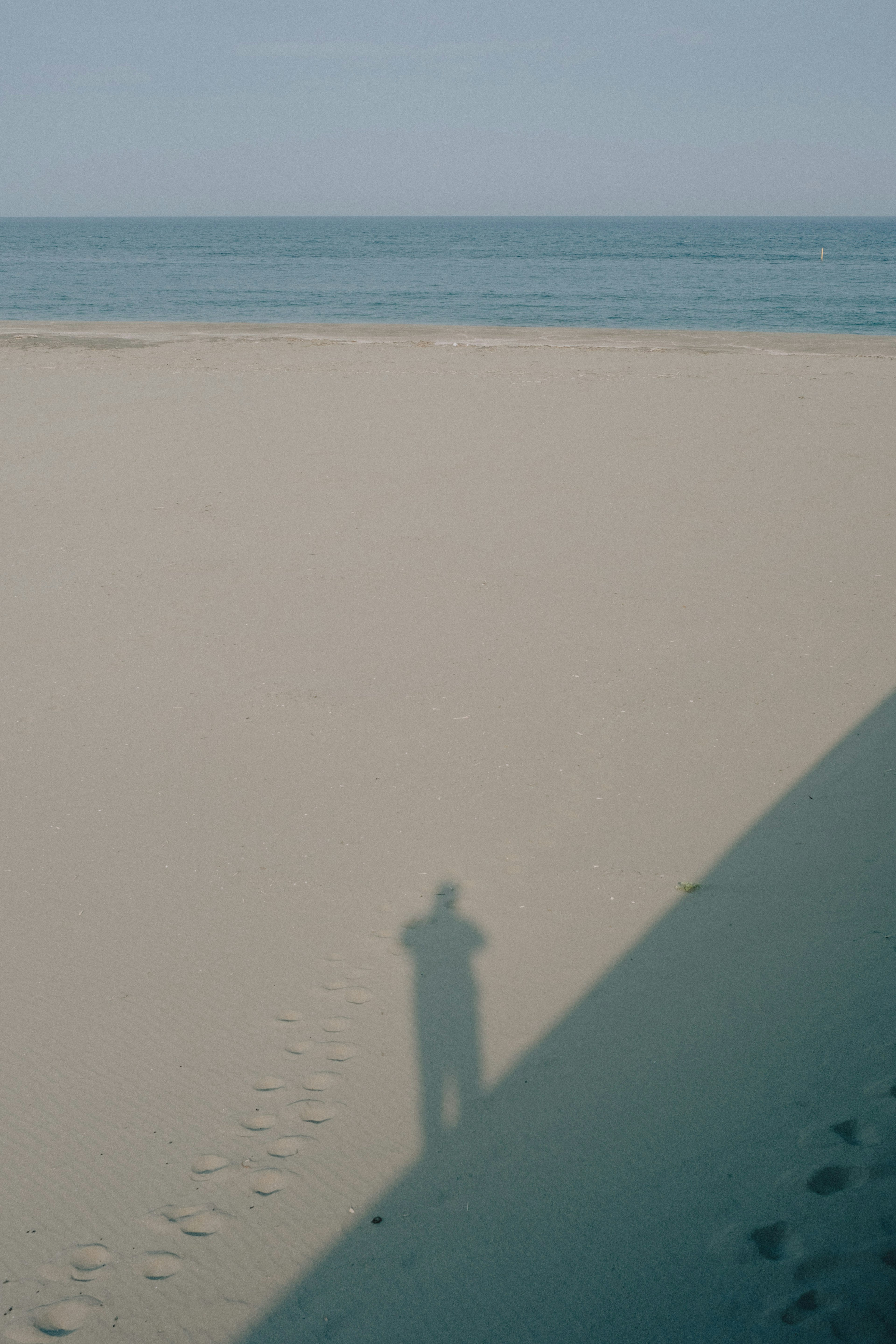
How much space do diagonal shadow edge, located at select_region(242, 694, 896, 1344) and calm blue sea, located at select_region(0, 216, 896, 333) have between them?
79.6 ft

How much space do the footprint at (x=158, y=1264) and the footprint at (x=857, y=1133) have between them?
171cm

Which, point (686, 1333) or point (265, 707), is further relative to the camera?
point (265, 707)

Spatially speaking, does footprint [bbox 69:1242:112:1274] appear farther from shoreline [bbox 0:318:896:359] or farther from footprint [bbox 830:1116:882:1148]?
shoreline [bbox 0:318:896:359]

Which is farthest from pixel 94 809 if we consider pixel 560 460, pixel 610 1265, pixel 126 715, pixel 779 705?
pixel 560 460

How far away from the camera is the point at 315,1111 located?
2.62 meters

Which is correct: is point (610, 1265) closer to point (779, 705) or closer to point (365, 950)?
point (365, 950)

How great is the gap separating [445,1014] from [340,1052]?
371mm

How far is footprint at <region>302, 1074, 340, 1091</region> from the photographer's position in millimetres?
2695

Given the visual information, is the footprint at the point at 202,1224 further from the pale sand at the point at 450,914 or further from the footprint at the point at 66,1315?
the footprint at the point at 66,1315

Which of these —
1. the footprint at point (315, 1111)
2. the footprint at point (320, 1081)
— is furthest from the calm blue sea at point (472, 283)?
the footprint at point (315, 1111)

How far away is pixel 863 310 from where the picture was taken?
2816cm

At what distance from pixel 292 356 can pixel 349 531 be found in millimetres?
10448

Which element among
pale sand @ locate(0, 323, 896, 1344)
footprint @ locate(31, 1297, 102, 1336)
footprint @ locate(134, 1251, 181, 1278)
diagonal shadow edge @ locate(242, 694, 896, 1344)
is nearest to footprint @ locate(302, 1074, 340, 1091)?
pale sand @ locate(0, 323, 896, 1344)

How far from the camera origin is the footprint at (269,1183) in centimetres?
237
